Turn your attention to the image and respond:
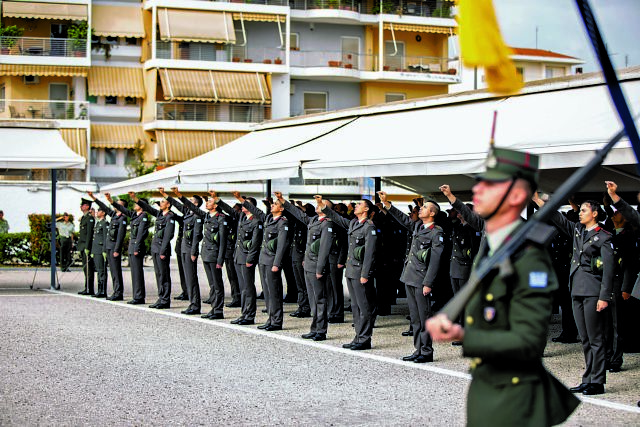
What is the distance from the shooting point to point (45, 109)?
160 feet

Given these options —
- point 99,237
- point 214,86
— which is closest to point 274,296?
point 99,237

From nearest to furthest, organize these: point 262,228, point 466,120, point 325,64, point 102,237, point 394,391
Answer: point 394,391 < point 466,120 < point 262,228 < point 102,237 < point 325,64

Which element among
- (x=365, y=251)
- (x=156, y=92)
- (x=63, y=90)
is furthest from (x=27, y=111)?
(x=365, y=251)

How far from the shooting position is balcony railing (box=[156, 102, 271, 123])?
49.5 m

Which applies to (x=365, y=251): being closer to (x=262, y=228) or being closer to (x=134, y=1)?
(x=262, y=228)

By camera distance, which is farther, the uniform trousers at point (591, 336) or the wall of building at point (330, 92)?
the wall of building at point (330, 92)

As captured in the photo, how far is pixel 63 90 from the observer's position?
166ft

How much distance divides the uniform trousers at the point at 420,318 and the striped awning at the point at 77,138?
36.9 meters

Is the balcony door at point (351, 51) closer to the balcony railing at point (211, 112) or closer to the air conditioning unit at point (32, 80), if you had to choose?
the balcony railing at point (211, 112)

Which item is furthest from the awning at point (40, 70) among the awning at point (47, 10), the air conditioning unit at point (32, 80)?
the awning at point (47, 10)

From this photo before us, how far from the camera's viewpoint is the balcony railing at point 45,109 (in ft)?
159

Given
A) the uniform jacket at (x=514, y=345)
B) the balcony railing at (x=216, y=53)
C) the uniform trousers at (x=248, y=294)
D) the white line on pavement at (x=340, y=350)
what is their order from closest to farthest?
1. the uniform jacket at (x=514, y=345)
2. the white line on pavement at (x=340, y=350)
3. the uniform trousers at (x=248, y=294)
4. the balcony railing at (x=216, y=53)

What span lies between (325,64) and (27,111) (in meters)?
15.2

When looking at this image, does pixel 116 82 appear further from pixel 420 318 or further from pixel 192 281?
pixel 420 318
